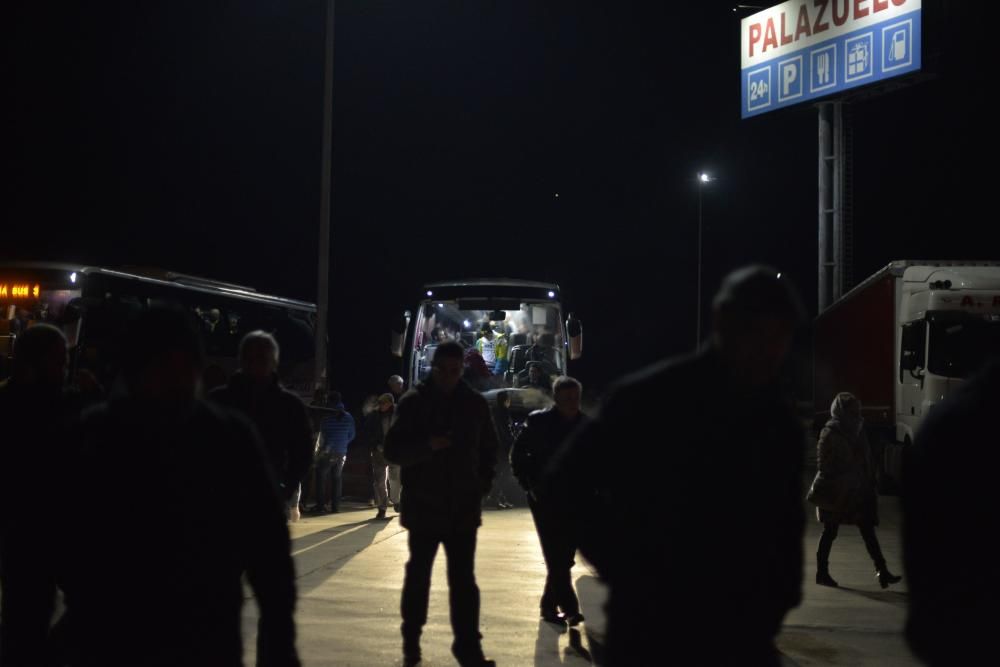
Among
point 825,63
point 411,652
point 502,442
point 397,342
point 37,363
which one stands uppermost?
point 825,63

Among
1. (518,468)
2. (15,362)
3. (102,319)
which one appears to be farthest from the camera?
(102,319)

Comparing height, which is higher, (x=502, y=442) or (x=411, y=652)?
(x=502, y=442)

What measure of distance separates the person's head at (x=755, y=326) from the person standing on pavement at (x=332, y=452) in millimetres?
15218

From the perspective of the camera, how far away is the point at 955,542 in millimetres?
2520

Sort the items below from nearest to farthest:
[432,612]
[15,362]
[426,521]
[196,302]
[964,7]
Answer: [15,362] → [426,521] → [432,612] → [196,302] → [964,7]

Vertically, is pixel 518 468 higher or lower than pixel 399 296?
lower

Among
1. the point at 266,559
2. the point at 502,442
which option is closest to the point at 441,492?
the point at 266,559

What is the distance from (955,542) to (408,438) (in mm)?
4689

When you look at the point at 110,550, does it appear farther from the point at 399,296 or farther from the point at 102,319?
the point at 399,296

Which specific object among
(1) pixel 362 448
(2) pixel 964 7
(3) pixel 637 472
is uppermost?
(2) pixel 964 7

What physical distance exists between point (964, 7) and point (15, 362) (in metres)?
31.8

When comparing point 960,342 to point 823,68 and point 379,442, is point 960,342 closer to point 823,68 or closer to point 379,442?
point 379,442

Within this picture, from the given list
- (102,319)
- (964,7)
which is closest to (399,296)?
(964,7)

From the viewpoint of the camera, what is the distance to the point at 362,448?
33.8 m
